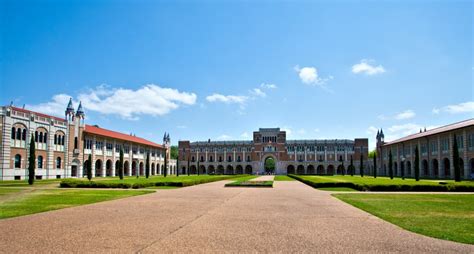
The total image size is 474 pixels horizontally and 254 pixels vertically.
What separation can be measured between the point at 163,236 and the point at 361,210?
8.67 metres

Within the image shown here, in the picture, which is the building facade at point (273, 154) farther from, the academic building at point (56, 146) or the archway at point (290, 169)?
the academic building at point (56, 146)

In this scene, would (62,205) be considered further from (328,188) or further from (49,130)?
(49,130)

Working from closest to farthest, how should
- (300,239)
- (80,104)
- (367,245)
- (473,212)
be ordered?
(367,245), (300,239), (473,212), (80,104)

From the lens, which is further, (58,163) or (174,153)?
(174,153)

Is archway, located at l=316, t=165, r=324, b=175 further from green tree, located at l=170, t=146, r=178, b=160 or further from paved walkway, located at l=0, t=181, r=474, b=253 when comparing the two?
paved walkway, located at l=0, t=181, r=474, b=253

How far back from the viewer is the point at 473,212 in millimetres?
12820

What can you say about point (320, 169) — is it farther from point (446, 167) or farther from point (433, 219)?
point (433, 219)

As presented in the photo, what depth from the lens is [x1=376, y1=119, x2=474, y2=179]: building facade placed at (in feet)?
152

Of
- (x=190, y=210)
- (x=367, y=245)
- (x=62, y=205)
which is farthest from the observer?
(x=62, y=205)

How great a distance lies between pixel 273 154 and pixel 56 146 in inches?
2518

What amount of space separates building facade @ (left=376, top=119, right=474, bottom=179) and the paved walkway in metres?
37.7

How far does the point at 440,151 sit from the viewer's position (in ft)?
173

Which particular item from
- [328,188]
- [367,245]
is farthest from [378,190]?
[367,245]

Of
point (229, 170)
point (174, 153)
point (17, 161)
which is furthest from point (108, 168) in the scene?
point (174, 153)
